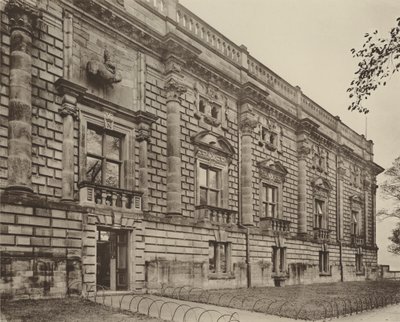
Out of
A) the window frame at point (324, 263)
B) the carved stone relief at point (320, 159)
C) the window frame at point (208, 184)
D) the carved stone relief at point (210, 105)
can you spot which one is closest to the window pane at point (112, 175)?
the window frame at point (208, 184)

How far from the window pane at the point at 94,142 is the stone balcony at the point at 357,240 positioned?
2603 cm

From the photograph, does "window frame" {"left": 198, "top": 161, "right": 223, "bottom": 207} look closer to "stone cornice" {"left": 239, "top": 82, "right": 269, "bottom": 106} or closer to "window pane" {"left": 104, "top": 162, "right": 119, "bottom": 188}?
"stone cornice" {"left": 239, "top": 82, "right": 269, "bottom": 106}

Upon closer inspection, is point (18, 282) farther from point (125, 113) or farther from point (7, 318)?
point (125, 113)

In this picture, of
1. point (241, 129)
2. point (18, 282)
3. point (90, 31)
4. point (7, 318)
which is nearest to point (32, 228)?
point (18, 282)

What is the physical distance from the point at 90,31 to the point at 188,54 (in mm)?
4932

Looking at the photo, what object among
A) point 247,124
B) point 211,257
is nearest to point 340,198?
point 247,124

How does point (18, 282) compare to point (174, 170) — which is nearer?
point (18, 282)

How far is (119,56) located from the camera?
1834cm

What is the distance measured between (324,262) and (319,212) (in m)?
3.40

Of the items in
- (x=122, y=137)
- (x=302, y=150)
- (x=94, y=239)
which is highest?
(x=302, y=150)

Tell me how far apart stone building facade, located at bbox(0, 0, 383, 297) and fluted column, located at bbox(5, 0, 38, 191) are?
4 cm

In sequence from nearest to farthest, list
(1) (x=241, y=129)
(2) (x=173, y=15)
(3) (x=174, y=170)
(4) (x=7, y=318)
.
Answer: (4) (x=7, y=318) → (3) (x=174, y=170) → (2) (x=173, y=15) → (1) (x=241, y=129)

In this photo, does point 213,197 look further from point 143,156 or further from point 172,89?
point 172,89

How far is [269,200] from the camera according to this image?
27016 millimetres
